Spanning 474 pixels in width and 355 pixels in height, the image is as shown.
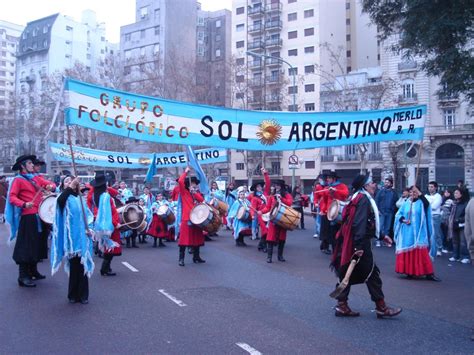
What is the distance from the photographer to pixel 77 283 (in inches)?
288

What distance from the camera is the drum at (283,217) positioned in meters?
11.1

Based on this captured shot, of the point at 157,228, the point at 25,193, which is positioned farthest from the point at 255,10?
the point at 25,193

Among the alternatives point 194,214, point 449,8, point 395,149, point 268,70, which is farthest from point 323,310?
point 268,70

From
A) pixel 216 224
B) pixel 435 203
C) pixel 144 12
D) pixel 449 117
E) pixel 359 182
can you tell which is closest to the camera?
pixel 359 182

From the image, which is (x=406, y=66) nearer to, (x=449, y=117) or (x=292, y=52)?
(x=449, y=117)

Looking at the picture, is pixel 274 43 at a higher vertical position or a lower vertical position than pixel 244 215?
higher

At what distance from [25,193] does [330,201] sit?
6923mm

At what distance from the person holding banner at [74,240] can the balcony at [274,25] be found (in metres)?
54.5

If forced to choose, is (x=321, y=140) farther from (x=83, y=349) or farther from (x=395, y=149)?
(x=395, y=149)

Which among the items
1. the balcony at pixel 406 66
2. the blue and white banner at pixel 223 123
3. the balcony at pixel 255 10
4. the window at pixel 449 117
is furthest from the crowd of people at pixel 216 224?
the balcony at pixel 255 10

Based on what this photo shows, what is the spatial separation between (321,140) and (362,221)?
12.0 ft

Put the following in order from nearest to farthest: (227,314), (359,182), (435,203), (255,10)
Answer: (227,314) → (359,182) → (435,203) → (255,10)

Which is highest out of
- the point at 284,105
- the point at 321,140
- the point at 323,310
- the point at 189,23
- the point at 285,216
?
the point at 189,23

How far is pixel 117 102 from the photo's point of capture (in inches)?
341
